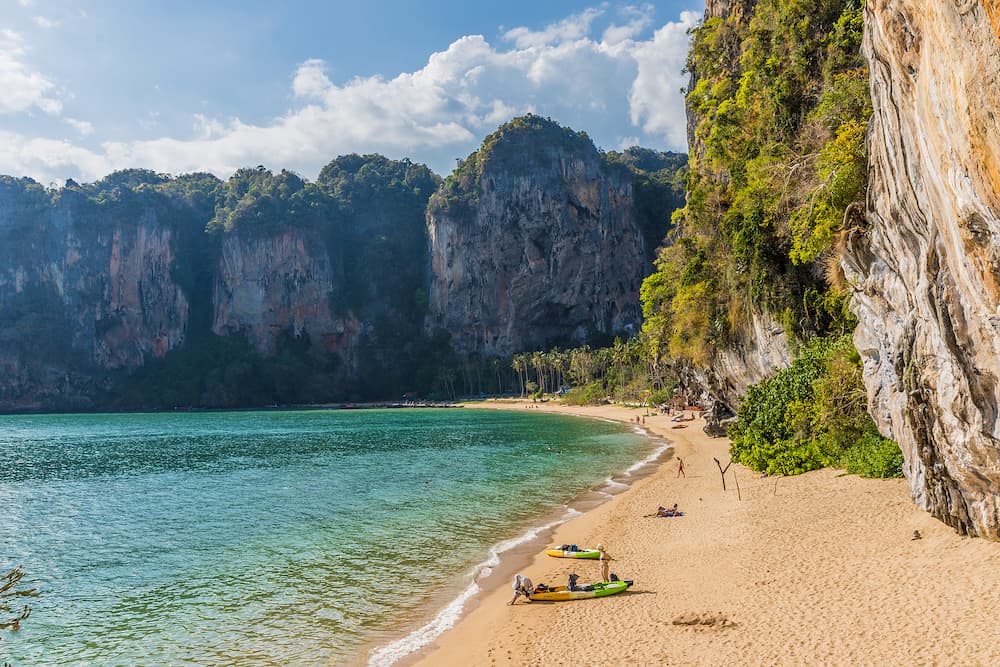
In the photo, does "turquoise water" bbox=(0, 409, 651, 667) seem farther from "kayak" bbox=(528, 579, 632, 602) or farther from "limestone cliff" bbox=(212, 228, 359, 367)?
"limestone cliff" bbox=(212, 228, 359, 367)

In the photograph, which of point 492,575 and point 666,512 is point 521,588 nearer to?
point 492,575

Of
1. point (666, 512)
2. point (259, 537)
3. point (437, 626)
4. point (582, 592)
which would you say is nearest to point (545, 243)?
point (666, 512)

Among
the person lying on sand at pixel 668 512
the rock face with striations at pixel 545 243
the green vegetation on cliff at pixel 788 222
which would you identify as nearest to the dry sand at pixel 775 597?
the person lying on sand at pixel 668 512

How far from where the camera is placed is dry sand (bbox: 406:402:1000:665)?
29.1 feet

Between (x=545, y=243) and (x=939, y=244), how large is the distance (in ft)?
372

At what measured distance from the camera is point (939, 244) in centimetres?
956

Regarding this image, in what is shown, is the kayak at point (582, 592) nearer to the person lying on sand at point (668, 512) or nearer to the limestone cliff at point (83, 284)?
the person lying on sand at point (668, 512)

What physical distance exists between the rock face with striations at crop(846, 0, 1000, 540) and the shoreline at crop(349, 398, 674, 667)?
9493 millimetres

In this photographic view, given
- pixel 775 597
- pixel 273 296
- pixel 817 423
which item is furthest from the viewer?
pixel 273 296

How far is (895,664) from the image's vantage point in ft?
26.4

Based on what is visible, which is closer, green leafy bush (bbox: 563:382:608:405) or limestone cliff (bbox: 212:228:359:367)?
green leafy bush (bbox: 563:382:608:405)

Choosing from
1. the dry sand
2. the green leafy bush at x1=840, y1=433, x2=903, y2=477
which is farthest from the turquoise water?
the green leafy bush at x1=840, y1=433, x2=903, y2=477

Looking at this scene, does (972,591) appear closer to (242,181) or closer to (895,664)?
(895,664)

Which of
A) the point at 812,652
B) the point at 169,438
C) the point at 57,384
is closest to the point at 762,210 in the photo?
the point at 812,652
